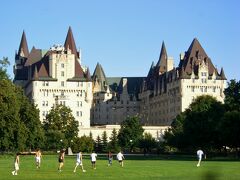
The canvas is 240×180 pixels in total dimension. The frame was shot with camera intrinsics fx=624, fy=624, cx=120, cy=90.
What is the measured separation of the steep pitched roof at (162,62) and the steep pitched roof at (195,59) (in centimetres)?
2103

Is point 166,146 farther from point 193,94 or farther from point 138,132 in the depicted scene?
point 193,94

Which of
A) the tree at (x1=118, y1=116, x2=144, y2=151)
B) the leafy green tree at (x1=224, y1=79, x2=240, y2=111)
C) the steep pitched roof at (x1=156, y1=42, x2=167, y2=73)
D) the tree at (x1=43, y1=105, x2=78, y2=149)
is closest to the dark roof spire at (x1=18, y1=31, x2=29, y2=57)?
the steep pitched roof at (x1=156, y1=42, x2=167, y2=73)

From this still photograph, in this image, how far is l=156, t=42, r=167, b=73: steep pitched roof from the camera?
188m

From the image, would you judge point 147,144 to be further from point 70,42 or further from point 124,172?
point 124,172

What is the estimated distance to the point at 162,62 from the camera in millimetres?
192000

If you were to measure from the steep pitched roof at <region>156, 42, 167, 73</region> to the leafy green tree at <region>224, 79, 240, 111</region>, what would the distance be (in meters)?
93.5

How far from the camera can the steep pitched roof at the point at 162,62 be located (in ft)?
616

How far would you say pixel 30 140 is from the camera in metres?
87.8

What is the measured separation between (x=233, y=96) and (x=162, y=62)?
10496cm

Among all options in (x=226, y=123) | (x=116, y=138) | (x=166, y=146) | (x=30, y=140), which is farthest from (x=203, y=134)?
(x=116, y=138)

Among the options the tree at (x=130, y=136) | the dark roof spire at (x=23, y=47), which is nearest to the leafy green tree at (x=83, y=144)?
the tree at (x=130, y=136)

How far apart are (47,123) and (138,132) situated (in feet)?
62.5

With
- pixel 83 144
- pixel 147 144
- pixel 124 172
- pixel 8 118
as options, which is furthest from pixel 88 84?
pixel 124 172

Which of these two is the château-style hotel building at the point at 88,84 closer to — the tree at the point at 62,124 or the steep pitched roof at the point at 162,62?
the steep pitched roof at the point at 162,62
